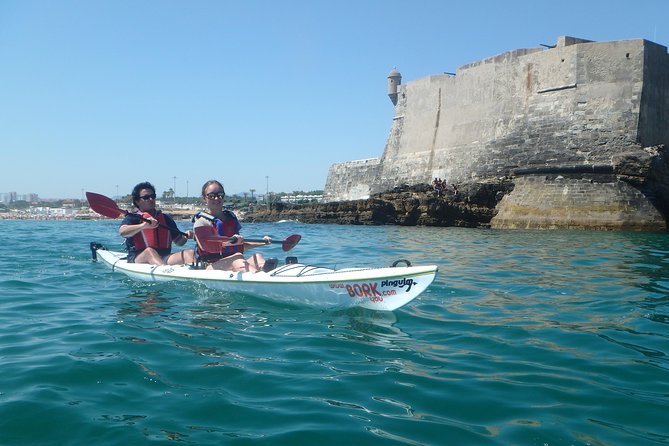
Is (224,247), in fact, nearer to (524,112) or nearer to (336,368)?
(336,368)

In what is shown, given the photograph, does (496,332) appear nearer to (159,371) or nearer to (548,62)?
(159,371)

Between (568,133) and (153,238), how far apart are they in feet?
55.1

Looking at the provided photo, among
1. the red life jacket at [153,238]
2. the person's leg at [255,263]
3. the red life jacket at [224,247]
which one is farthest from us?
the red life jacket at [153,238]

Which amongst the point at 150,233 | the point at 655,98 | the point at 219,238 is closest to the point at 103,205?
the point at 150,233

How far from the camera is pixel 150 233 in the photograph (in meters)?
7.37

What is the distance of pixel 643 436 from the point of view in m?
2.57

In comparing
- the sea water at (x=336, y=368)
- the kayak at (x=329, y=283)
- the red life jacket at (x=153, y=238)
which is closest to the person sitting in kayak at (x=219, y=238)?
the kayak at (x=329, y=283)

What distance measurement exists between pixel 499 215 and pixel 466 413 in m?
18.6

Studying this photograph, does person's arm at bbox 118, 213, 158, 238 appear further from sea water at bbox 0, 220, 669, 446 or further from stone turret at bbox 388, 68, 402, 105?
stone turret at bbox 388, 68, 402, 105

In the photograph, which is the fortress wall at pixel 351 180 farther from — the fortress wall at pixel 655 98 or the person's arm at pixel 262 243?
the person's arm at pixel 262 243

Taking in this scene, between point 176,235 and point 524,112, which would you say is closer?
point 176,235

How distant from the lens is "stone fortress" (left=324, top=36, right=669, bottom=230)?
17938 millimetres

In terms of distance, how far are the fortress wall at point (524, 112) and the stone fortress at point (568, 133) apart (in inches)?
1.5

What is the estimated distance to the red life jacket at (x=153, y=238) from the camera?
738 cm
